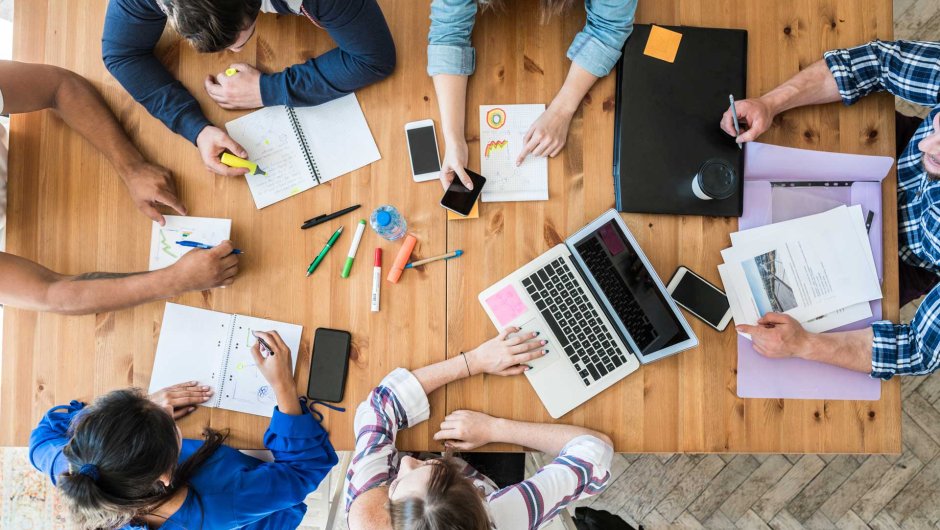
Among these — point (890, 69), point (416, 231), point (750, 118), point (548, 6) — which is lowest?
point (416, 231)

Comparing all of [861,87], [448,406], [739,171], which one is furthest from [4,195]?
[861,87]

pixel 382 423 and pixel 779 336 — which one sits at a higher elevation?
pixel 779 336

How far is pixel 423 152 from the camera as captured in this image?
127 cm

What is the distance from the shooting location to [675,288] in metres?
1.23

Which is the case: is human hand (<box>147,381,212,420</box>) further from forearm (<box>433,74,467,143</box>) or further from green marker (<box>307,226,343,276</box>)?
forearm (<box>433,74,467,143</box>)

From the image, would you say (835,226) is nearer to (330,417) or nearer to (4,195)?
(330,417)

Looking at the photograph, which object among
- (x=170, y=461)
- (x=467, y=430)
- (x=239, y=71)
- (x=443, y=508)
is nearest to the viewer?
(x=443, y=508)

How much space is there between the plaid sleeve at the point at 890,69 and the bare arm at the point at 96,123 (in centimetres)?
150

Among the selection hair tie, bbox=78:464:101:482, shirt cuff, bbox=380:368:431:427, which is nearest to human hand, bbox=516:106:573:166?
shirt cuff, bbox=380:368:431:427

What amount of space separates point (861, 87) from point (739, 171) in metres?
0.32

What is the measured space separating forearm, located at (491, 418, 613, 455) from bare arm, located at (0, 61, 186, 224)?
0.87m

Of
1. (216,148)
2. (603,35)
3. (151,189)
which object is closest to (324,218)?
(216,148)

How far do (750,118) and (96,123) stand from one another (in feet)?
4.76

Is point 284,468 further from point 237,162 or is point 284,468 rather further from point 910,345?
point 910,345
